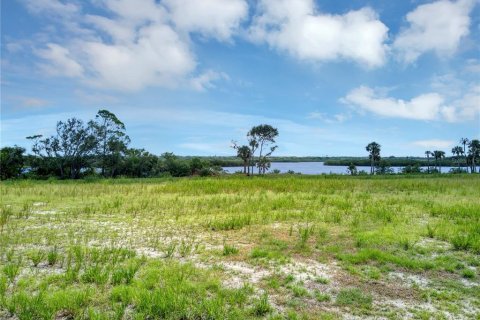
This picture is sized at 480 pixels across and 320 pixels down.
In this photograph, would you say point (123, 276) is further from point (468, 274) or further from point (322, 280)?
point (468, 274)

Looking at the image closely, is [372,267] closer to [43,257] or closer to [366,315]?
[366,315]

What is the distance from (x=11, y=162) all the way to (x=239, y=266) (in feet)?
152

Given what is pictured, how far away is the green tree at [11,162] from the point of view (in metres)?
42.1

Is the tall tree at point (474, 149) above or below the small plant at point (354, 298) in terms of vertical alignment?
above

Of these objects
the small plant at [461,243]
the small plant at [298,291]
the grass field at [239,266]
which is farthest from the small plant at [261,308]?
the small plant at [461,243]

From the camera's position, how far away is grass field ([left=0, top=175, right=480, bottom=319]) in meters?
4.73

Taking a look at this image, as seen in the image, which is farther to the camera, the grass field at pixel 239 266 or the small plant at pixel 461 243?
the small plant at pixel 461 243

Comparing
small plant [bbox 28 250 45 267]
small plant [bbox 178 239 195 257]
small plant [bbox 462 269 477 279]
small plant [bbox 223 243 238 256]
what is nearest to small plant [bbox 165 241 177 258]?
small plant [bbox 178 239 195 257]

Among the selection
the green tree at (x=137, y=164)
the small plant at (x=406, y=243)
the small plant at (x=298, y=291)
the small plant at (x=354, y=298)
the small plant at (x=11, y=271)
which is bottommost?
the small plant at (x=354, y=298)

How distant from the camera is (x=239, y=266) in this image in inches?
261

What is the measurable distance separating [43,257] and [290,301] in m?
5.03

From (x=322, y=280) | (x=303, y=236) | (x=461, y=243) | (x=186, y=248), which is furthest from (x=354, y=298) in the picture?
(x=461, y=243)

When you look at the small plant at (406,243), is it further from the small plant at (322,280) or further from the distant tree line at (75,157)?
the distant tree line at (75,157)

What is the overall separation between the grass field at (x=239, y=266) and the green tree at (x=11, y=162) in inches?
1435
